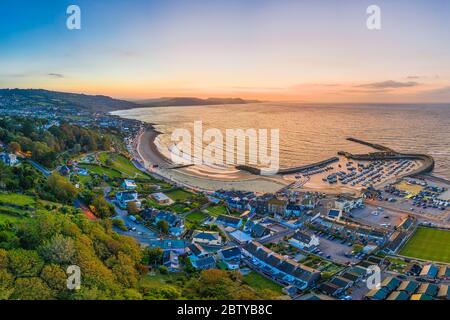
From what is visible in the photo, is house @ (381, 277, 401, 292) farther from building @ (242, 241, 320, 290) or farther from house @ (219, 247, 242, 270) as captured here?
house @ (219, 247, 242, 270)

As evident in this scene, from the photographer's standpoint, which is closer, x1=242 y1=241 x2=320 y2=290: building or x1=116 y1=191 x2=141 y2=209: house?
A: x1=242 y1=241 x2=320 y2=290: building

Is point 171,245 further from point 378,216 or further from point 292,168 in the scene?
point 292,168

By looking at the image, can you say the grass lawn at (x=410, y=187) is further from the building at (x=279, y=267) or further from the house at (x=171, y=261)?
the house at (x=171, y=261)

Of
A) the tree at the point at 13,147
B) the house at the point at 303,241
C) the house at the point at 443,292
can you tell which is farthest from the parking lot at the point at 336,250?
the tree at the point at 13,147

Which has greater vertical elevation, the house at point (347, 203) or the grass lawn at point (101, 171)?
the grass lawn at point (101, 171)

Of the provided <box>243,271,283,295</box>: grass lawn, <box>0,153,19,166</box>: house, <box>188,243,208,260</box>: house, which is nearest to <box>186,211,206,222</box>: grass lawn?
<box>188,243,208,260</box>: house

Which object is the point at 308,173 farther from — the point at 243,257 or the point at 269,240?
the point at 243,257

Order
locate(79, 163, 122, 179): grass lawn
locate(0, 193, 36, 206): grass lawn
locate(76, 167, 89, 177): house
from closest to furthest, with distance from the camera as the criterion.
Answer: locate(0, 193, 36, 206): grass lawn → locate(76, 167, 89, 177): house → locate(79, 163, 122, 179): grass lawn
